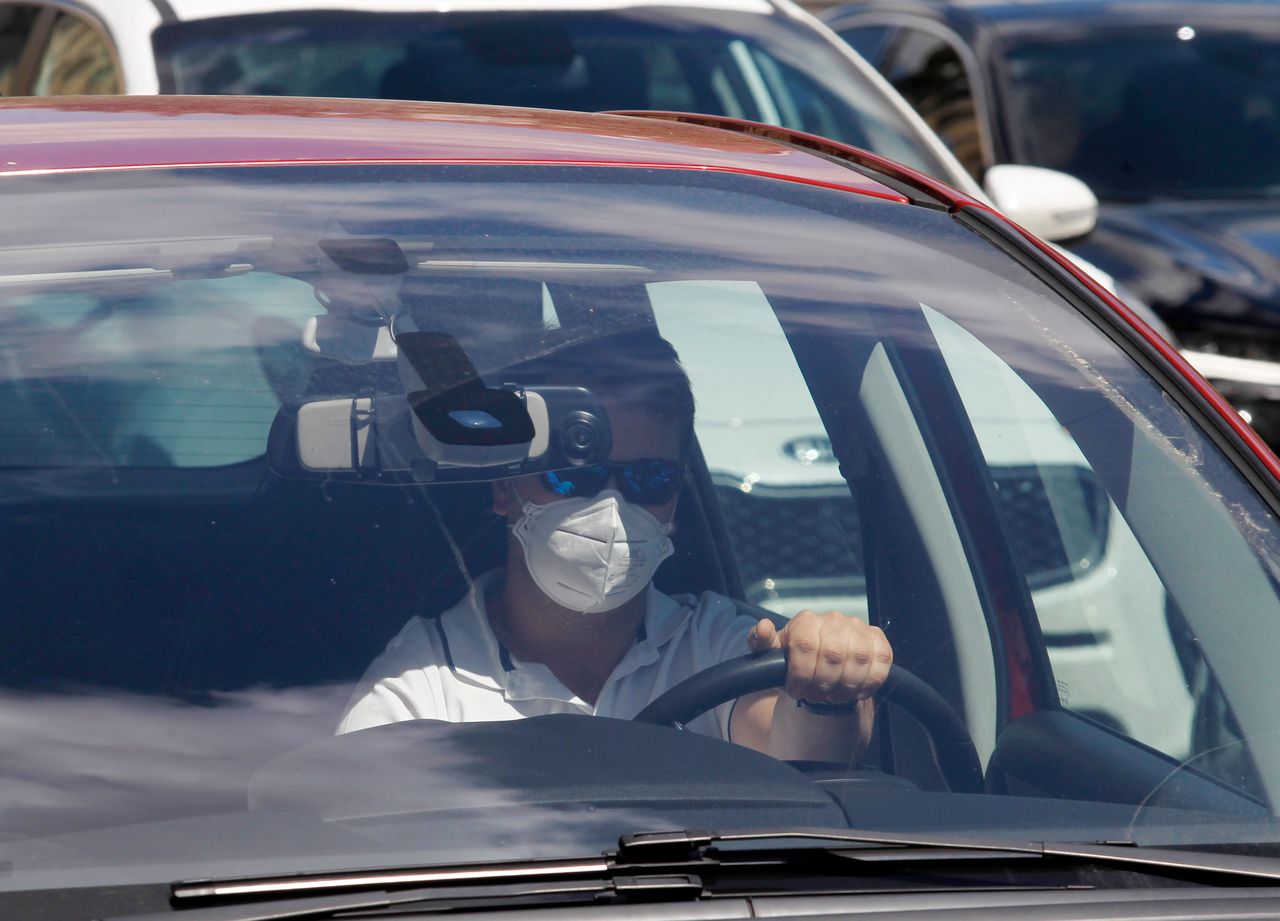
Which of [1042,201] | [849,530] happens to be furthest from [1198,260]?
[849,530]

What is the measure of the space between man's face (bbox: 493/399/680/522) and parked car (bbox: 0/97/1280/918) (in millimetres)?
26

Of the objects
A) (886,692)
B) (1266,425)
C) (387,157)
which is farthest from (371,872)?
(1266,425)

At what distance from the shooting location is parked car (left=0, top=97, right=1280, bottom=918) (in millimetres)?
1375

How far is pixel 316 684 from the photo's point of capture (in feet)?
4.98

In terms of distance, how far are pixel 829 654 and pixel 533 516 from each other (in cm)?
35

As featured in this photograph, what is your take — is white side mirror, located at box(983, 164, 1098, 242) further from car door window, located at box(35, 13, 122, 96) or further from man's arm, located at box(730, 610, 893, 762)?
man's arm, located at box(730, 610, 893, 762)

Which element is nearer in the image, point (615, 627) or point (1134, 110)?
point (615, 627)

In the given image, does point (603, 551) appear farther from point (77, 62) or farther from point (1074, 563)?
point (77, 62)

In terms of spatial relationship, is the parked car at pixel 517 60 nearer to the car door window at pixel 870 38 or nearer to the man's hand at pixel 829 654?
the car door window at pixel 870 38

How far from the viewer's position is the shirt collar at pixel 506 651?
164cm

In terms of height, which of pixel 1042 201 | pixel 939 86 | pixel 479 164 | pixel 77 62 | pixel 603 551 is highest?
pixel 939 86

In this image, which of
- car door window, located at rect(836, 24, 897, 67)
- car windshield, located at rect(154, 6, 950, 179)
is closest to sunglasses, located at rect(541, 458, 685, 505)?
car windshield, located at rect(154, 6, 950, 179)

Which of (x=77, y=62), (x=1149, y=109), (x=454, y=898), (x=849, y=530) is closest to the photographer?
(x=454, y=898)

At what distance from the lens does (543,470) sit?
67.9 inches
